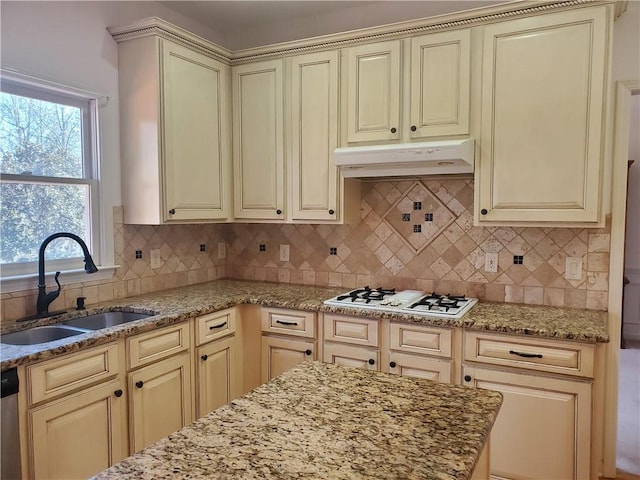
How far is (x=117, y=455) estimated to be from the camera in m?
2.14

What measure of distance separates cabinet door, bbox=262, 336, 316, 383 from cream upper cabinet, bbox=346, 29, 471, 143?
49.4 inches

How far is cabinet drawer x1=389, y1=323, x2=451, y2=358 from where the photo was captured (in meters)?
2.39

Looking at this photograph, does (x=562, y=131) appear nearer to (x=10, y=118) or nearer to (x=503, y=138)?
(x=503, y=138)

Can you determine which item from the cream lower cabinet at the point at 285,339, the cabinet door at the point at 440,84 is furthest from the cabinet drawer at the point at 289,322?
the cabinet door at the point at 440,84

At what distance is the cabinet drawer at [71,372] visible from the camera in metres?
1.80

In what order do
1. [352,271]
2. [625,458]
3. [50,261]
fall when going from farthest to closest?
[352,271] < [625,458] < [50,261]

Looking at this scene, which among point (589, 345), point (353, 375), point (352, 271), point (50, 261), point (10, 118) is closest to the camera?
point (353, 375)

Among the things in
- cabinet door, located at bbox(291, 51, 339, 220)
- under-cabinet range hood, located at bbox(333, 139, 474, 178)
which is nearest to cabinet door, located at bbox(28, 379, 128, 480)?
cabinet door, located at bbox(291, 51, 339, 220)

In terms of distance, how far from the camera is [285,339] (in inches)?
111

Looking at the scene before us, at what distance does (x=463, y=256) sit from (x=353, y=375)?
1590 mm

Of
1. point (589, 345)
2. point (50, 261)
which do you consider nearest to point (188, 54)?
point (50, 261)

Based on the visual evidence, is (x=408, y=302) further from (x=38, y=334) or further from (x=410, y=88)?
(x=38, y=334)

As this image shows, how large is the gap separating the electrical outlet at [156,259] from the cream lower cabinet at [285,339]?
79 centimetres

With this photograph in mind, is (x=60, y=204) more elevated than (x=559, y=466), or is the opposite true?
(x=60, y=204)
